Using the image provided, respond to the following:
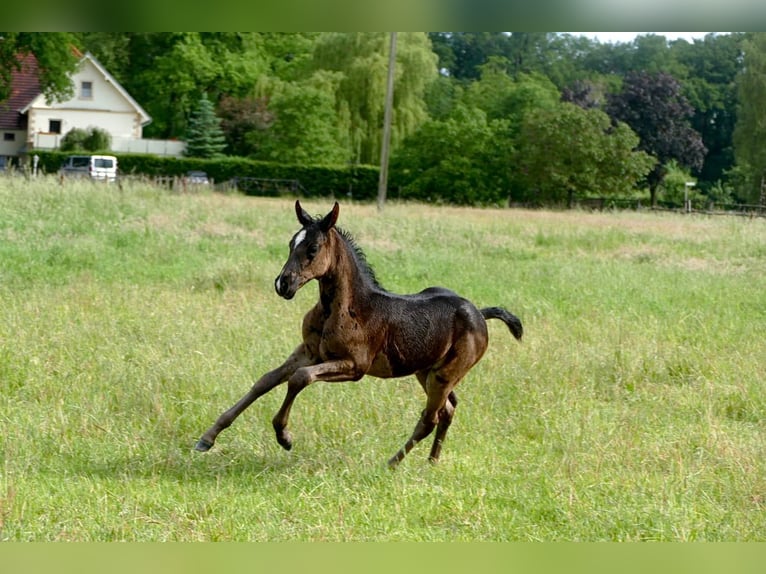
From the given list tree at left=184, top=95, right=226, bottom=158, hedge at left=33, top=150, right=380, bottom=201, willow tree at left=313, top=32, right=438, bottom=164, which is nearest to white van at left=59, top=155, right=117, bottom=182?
hedge at left=33, top=150, right=380, bottom=201

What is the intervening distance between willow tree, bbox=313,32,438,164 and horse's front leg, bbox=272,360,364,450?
47977 millimetres

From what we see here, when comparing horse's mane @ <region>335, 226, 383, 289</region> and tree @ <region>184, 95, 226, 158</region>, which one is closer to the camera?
horse's mane @ <region>335, 226, 383, 289</region>

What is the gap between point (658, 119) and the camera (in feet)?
177

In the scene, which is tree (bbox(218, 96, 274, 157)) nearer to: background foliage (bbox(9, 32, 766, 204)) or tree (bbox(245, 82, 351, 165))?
background foliage (bbox(9, 32, 766, 204))

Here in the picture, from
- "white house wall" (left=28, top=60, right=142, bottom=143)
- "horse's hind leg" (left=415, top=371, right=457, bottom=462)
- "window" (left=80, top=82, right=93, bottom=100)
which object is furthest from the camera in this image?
"window" (left=80, top=82, right=93, bottom=100)

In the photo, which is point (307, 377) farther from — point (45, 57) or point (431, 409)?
point (45, 57)

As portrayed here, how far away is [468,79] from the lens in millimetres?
71000

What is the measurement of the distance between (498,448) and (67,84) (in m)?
36.5

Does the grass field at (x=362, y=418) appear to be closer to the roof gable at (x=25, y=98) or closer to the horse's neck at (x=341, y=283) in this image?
the horse's neck at (x=341, y=283)

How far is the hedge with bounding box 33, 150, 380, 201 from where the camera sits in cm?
5022

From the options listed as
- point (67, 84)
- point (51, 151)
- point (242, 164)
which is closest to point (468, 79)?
point (242, 164)

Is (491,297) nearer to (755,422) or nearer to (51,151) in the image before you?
(755,422)

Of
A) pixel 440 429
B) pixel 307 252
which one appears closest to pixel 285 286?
pixel 307 252

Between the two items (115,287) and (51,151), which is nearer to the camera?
(115,287)
